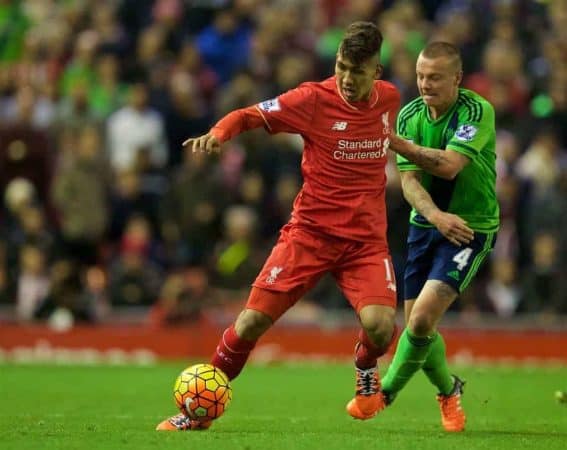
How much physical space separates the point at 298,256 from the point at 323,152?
0.75 metres

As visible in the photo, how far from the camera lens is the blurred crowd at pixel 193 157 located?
1909 cm

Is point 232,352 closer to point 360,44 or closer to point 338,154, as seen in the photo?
point 338,154

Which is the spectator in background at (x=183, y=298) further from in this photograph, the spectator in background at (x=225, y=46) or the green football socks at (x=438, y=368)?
the green football socks at (x=438, y=368)

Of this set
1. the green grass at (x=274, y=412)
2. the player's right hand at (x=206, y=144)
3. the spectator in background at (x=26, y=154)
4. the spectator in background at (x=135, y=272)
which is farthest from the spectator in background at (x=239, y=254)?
the player's right hand at (x=206, y=144)

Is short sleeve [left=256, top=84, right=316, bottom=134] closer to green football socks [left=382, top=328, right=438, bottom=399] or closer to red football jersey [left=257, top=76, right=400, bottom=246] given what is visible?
red football jersey [left=257, top=76, right=400, bottom=246]

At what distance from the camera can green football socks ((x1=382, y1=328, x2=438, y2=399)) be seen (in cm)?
1042

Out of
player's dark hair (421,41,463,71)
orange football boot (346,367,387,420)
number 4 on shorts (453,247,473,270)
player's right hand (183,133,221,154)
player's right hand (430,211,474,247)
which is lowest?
orange football boot (346,367,387,420)

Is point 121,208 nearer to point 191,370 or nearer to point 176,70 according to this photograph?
point 176,70

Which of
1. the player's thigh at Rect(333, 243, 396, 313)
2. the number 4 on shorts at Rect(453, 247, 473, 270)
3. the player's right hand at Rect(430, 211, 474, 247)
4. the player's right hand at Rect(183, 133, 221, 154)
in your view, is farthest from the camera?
the number 4 on shorts at Rect(453, 247, 473, 270)

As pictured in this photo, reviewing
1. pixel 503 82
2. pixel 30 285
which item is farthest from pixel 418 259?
pixel 503 82

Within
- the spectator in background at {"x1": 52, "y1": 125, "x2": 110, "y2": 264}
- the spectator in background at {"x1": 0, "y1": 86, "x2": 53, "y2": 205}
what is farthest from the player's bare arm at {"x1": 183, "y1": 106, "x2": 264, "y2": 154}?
the spectator in background at {"x1": 0, "y1": 86, "x2": 53, "y2": 205}

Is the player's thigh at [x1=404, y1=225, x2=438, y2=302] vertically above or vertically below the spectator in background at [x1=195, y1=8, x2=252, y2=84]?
above

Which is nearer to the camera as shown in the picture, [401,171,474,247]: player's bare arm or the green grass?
the green grass

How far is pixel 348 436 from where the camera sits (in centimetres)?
967
